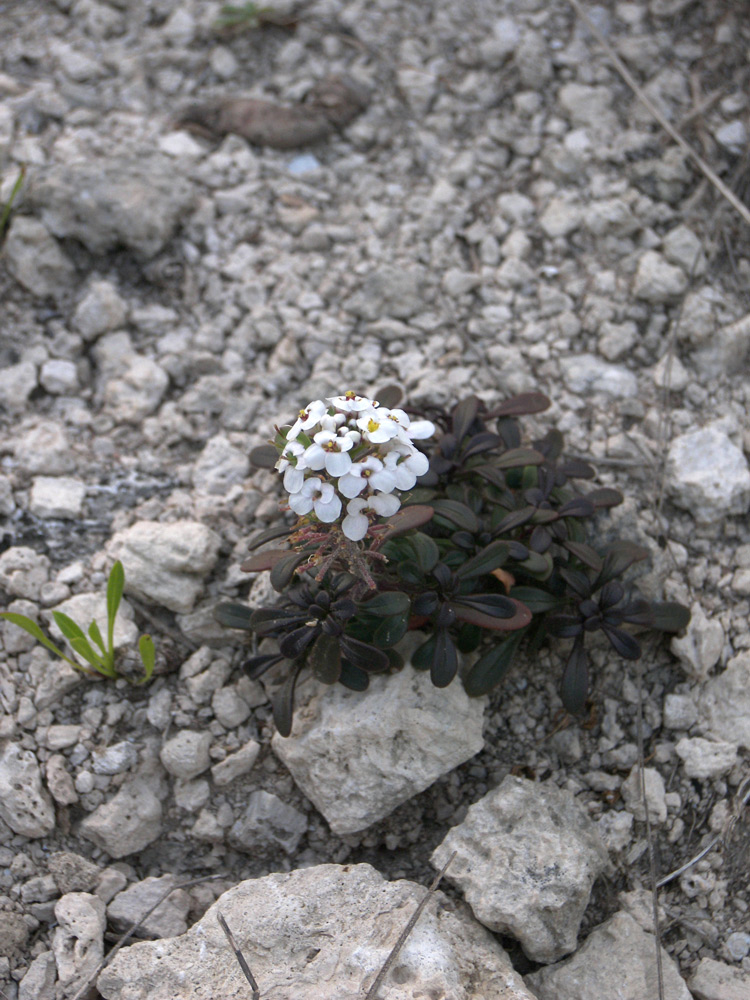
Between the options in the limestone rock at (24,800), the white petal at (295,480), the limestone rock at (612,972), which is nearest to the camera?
the white petal at (295,480)

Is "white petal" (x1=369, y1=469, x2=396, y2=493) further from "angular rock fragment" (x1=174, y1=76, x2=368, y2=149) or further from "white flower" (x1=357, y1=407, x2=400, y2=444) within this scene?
"angular rock fragment" (x1=174, y1=76, x2=368, y2=149)

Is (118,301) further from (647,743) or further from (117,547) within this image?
(647,743)

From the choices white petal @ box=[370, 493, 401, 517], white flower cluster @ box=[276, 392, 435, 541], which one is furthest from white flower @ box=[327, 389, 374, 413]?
white petal @ box=[370, 493, 401, 517]

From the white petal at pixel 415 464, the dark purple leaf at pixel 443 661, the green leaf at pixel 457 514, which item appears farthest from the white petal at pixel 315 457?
the dark purple leaf at pixel 443 661

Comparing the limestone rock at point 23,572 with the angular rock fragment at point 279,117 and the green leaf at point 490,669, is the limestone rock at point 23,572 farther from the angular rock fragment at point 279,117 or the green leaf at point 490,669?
the angular rock fragment at point 279,117

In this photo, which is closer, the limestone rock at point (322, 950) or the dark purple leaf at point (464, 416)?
the limestone rock at point (322, 950)

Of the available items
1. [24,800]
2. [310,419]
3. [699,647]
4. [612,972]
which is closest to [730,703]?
[699,647]
